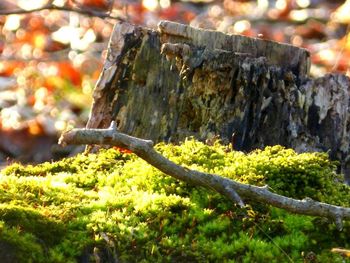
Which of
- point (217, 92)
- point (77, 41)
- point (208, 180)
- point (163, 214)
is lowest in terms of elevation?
point (163, 214)

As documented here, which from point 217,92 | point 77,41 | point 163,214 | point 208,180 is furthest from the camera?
point 77,41

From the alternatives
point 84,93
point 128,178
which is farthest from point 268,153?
point 84,93

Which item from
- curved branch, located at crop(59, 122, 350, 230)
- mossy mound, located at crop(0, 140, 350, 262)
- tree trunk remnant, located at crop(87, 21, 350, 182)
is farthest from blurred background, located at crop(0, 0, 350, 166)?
curved branch, located at crop(59, 122, 350, 230)

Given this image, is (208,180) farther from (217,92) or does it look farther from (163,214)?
(217,92)

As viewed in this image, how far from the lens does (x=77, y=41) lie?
41.3 feet

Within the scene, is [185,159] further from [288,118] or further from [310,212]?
[288,118]

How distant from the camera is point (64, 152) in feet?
30.2

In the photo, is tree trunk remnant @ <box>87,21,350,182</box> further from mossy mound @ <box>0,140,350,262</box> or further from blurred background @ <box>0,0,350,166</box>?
blurred background @ <box>0,0,350,166</box>

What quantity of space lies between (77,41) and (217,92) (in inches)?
283

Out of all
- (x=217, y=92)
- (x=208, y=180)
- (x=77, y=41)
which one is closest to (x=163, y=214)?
(x=208, y=180)

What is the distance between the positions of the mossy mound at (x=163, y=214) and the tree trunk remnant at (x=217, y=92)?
2.97 ft

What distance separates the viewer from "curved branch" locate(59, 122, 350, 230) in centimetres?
391

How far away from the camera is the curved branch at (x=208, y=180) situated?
12.8 ft

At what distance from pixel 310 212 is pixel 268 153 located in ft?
3.01
